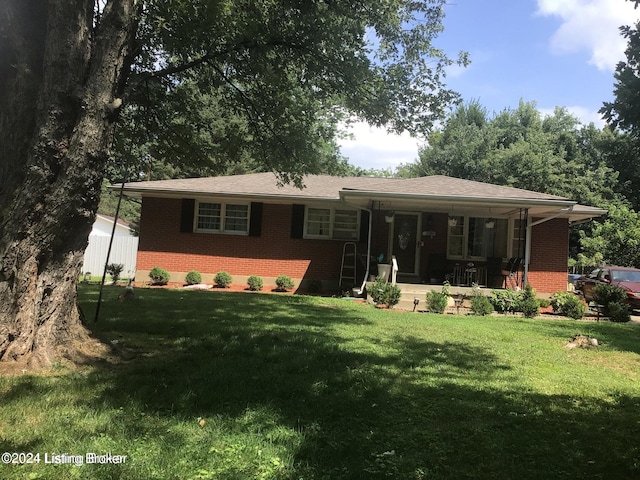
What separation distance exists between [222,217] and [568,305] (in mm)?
10422

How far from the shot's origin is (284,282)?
1466 cm

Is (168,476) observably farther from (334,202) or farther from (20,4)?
(334,202)

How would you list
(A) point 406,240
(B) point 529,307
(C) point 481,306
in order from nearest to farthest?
(C) point 481,306
(B) point 529,307
(A) point 406,240

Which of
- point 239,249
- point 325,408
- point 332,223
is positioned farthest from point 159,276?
point 325,408

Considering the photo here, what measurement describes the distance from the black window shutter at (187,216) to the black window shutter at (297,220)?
333cm

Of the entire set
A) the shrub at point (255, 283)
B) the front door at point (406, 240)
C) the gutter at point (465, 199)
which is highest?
the gutter at point (465, 199)

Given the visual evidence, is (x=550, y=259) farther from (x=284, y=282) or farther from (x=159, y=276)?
(x=159, y=276)

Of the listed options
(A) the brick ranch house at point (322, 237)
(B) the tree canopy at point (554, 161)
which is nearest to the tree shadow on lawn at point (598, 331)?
(A) the brick ranch house at point (322, 237)

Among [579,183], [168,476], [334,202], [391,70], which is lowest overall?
[168,476]

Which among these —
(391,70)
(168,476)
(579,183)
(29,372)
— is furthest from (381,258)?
(579,183)

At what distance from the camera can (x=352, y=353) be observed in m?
5.88

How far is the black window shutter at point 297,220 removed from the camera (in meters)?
15.0

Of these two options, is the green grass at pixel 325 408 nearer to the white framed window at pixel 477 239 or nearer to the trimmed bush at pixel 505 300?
the trimmed bush at pixel 505 300

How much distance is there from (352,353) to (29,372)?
3.52 m
